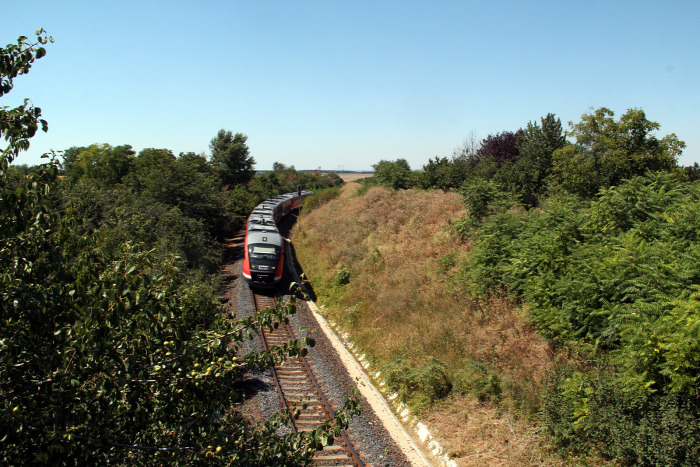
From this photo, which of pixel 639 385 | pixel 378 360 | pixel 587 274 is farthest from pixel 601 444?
pixel 378 360

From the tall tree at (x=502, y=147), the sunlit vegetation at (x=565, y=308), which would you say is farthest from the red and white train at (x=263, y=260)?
the tall tree at (x=502, y=147)

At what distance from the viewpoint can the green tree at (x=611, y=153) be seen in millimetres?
19625

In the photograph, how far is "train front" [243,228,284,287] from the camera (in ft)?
64.5

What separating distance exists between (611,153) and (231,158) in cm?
4614

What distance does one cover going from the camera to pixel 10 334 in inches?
137

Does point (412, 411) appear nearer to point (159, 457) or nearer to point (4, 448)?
point (159, 457)

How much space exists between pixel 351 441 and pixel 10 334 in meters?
8.15

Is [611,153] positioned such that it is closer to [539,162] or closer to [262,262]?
[539,162]

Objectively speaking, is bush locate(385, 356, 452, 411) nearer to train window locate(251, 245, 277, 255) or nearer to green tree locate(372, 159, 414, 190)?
train window locate(251, 245, 277, 255)

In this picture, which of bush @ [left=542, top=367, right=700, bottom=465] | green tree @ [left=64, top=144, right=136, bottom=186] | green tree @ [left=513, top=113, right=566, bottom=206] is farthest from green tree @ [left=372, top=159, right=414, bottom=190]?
green tree @ [left=64, top=144, right=136, bottom=186]

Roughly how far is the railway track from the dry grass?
2.26 metres

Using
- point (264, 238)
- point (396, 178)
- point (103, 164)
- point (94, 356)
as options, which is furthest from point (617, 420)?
point (103, 164)

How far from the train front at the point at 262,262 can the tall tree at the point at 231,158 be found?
125ft

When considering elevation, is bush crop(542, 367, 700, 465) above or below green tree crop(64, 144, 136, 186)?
below
